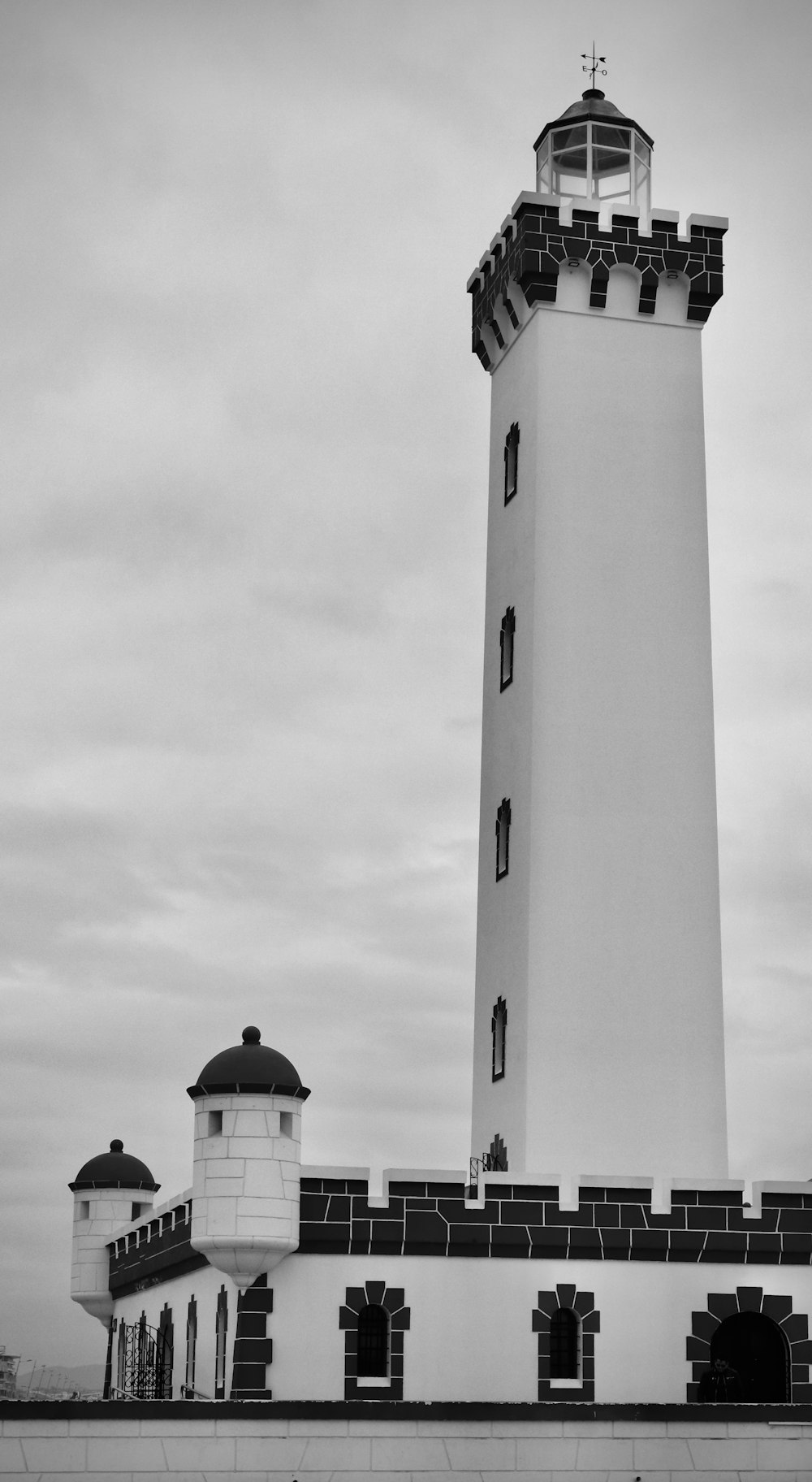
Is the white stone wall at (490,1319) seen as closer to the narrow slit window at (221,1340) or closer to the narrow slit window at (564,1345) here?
the narrow slit window at (564,1345)

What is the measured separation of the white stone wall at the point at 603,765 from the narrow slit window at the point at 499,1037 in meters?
0.26

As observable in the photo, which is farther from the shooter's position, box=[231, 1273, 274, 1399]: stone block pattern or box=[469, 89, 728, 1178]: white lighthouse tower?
box=[469, 89, 728, 1178]: white lighthouse tower

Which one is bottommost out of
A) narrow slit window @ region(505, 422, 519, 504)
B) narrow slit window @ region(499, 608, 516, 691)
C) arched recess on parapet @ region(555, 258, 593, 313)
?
narrow slit window @ region(499, 608, 516, 691)

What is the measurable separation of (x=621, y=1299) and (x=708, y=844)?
9.02 meters

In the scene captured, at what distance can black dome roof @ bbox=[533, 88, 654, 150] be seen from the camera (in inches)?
1507

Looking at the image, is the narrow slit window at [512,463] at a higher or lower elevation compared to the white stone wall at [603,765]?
higher

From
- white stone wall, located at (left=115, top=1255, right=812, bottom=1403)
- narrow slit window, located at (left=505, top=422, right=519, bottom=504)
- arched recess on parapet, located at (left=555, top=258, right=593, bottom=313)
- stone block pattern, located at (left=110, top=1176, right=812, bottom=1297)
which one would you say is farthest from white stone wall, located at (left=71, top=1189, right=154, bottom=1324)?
arched recess on parapet, located at (left=555, top=258, right=593, bottom=313)

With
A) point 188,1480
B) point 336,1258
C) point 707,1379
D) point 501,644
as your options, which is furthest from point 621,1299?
point 501,644

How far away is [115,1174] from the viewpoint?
4050 centimetres

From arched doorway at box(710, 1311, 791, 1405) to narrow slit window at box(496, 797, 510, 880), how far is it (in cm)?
Answer: 919

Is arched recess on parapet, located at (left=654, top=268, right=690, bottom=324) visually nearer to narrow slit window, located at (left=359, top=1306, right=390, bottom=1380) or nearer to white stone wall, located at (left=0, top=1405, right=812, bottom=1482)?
narrow slit window, located at (left=359, top=1306, right=390, bottom=1380)

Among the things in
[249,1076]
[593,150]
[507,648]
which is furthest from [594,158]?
[249,1076]

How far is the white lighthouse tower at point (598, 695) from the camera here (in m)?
31.9

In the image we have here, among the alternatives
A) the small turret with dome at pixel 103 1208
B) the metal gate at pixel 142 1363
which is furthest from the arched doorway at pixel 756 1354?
the small turret with dome at pixel 103 1208
